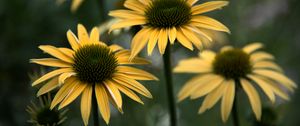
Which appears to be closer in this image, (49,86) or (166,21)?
(49,86)

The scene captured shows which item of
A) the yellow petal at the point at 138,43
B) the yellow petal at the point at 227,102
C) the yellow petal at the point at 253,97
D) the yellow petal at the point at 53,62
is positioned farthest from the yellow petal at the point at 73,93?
the yellow petal at the point at 253,97

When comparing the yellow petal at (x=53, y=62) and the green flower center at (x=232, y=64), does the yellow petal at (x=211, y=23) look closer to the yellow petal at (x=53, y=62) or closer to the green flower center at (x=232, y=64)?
the green flower center at (x=232, y=64)

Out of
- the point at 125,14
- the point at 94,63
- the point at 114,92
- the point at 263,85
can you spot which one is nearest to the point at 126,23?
the point at 125,14

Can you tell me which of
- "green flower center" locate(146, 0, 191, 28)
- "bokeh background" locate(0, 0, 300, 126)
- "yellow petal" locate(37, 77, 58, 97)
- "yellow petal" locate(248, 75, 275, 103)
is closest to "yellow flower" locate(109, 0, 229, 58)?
"green flower center" locate(146, 0, 191, 28)

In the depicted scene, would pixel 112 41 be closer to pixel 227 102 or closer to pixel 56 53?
pixel 227 102

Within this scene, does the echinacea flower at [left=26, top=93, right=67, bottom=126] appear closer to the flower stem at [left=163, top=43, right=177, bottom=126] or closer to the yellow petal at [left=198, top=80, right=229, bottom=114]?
the flower stem at [left=163, top=43, right=177, bottom=126]
